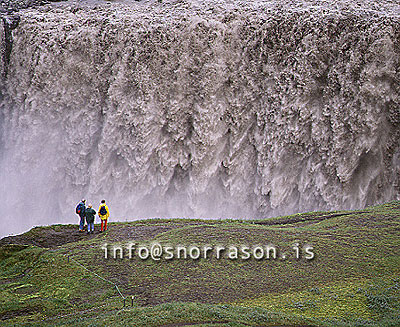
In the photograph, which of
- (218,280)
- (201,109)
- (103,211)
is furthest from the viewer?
(201,109)

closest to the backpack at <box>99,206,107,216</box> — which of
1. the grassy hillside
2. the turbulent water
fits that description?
the grassy hillside

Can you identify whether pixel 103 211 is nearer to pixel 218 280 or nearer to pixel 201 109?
pixel 218 280

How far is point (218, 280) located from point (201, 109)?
2038 centimetres

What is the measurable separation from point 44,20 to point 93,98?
8.07 metres

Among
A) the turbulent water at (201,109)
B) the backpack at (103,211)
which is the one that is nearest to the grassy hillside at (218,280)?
the backpack at (103,211)

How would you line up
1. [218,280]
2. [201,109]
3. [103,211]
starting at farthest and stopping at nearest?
1. [201,109]
2. [103,211]
3. [218,280]

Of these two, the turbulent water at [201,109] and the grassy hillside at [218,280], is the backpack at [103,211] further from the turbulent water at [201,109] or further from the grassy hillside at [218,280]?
the turbulent water at [201,109]

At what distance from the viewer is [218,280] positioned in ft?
48.9

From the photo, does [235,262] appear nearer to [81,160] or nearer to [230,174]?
[230,174]

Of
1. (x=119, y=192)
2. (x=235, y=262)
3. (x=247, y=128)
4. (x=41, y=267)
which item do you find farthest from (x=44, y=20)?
(x=235, y=262)

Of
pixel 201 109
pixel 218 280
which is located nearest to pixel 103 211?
pixel 218 280

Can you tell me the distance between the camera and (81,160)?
36.4 meters

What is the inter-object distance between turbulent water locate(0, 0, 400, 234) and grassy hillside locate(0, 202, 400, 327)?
10.4 meters

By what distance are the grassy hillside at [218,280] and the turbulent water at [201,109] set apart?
34.3 ft
